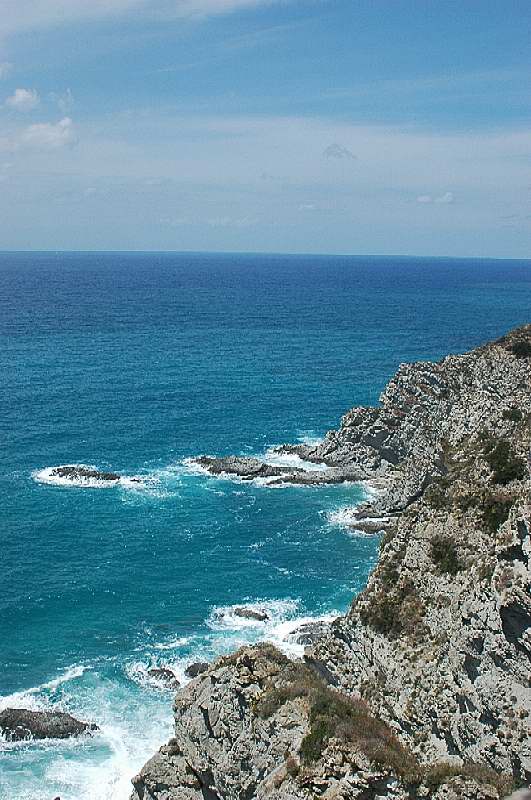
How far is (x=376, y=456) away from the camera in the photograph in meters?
97.6

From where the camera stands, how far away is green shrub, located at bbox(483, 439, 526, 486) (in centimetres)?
3591

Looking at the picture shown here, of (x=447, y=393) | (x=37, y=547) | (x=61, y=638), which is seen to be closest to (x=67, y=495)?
(x=37, y=547)

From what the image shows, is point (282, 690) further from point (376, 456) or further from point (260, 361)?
point (260, 361)

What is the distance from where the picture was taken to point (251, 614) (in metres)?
62.4

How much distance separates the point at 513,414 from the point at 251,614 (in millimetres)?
29573

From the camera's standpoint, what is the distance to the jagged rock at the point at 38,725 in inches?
1903

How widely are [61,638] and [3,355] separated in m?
104

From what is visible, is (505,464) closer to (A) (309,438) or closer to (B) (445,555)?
(B) (445,555)

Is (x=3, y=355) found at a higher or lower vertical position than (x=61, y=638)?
higher

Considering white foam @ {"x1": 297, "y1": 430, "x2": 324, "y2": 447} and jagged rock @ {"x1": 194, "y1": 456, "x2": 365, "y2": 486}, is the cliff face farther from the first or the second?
white foam @ {"x1": 297, "y1": 430, "x2": 324, "y2": 447}

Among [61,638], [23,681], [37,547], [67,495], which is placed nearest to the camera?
[23,681]

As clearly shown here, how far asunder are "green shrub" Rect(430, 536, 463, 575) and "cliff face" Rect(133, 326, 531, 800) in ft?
0.23

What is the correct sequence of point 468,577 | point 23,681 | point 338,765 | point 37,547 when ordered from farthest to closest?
1. point 37,547
2. point 23,681
3. point 468,577
4. point 338,765

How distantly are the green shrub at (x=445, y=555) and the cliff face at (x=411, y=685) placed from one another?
0.07m
